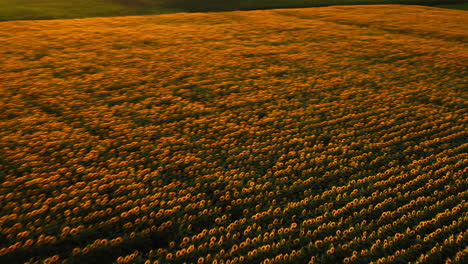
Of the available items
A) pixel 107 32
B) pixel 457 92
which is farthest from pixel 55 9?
pixel 457 92

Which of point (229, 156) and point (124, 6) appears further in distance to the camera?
point (124, 6)

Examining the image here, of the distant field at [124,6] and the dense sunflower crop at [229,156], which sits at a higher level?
the distant field at [124,6]

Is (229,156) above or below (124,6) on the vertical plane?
below

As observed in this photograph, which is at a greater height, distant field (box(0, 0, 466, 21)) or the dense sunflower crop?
distant field (box(0, 0, 466, 21))

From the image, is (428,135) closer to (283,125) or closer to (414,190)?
(414,190)

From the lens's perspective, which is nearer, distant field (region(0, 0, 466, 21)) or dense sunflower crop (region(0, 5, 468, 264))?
dense sunflower crop (region(0, 5, 468, 264))

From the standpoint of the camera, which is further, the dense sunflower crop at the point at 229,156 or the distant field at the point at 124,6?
the distant field at the point at 124,6
